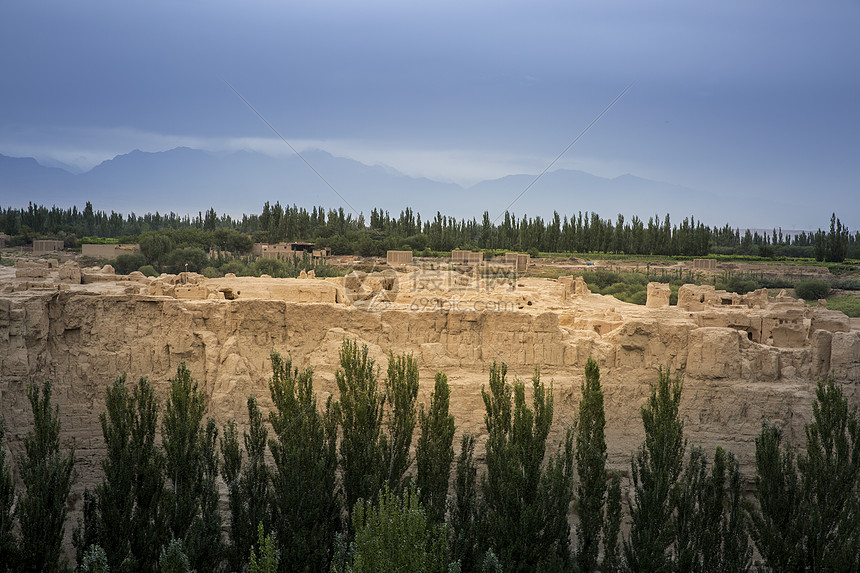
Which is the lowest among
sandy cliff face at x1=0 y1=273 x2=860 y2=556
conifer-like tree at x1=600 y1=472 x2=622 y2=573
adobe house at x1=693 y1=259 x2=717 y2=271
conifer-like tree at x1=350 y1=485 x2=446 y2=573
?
conifer-like tree at x1=600 y1=472 x2=622 y2=573

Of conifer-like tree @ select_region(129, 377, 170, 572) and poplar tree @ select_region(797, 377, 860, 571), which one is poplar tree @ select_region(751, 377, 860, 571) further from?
conifer-like tree @ select_region(129, 377, 170, 572)

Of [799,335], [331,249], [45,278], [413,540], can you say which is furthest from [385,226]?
[413,540]

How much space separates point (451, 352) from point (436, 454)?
3240 millimetres

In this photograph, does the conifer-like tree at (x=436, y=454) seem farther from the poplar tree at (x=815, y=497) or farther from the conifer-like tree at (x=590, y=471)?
the poplar tree at (x=815, y=497)

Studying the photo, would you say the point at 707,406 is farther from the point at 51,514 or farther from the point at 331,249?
the point at 331,249

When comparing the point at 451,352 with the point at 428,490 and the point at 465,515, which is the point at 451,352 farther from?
the point at 465,515

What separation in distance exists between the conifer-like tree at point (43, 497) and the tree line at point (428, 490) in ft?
0.09

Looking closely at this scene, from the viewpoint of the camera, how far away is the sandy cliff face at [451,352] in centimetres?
1488

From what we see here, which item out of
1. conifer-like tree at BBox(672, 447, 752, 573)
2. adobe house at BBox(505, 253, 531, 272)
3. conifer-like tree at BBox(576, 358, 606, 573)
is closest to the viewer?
conifer-like tree at BBox(672, 447, 752, 573)

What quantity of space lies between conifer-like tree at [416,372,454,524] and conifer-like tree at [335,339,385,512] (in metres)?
0.87

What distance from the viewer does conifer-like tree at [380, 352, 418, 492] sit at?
1357cm

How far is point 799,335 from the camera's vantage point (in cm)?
1623

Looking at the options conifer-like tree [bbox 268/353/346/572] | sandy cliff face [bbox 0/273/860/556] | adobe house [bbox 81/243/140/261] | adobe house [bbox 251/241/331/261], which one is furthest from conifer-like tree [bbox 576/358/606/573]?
adobe house [bbox 81/243/140/261]

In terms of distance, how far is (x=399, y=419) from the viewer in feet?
45.4
